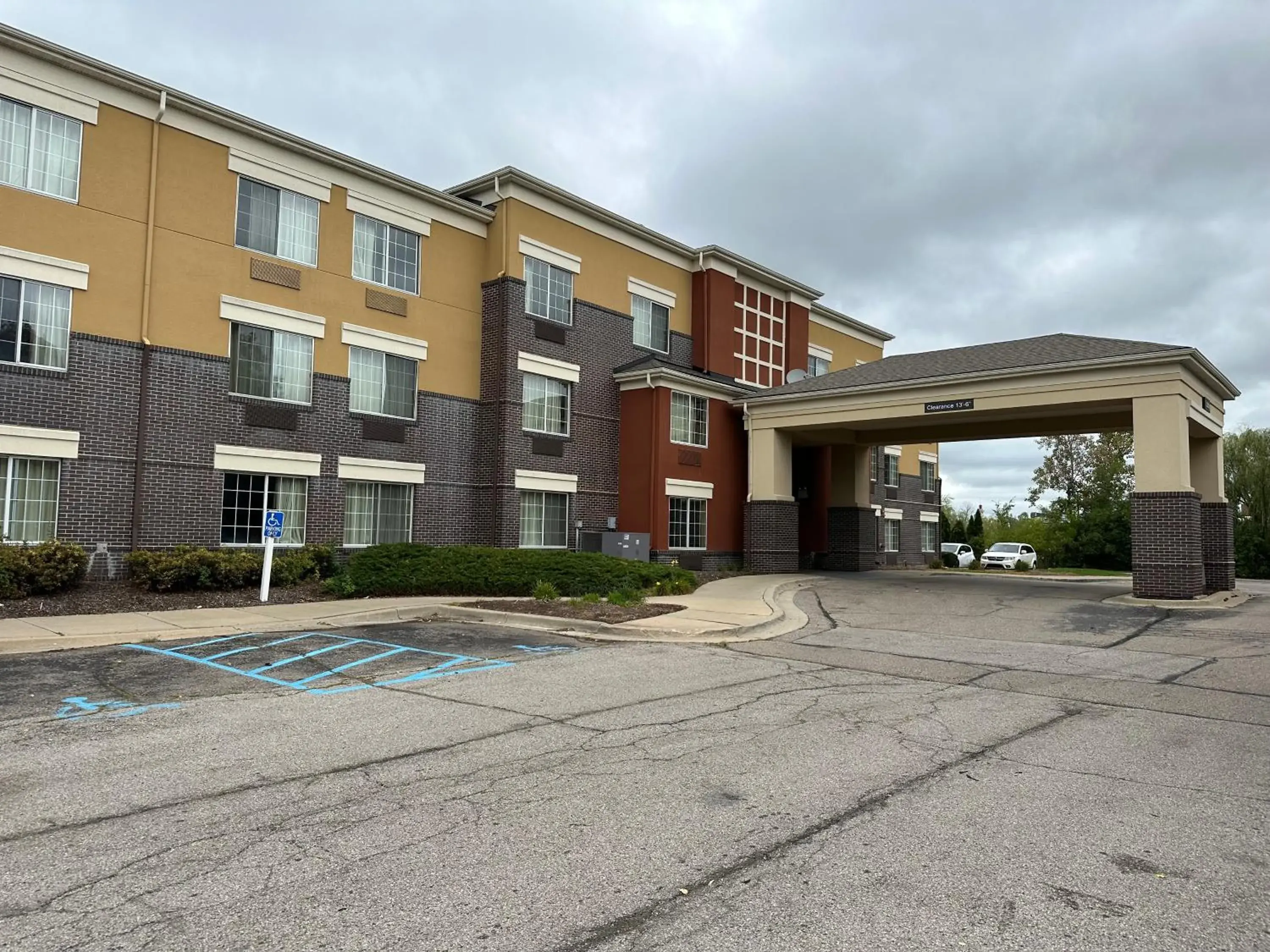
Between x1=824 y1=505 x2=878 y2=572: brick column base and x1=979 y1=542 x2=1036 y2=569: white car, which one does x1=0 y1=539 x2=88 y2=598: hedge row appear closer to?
x1=824 y1=505 x2=878 y2=572: brick column base

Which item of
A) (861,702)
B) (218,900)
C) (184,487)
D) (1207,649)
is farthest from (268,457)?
(1207,649)

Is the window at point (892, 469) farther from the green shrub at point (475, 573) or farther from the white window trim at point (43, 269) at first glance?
the white window trim at point (43, 269)

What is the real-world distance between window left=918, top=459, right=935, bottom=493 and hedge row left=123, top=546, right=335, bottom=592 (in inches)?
1224

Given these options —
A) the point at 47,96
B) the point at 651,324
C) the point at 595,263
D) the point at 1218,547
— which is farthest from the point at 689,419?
the point at 47,96

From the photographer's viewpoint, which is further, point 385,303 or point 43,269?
point 385,303

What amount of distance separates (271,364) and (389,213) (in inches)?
203

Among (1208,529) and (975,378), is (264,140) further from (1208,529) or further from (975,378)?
(1208,529)

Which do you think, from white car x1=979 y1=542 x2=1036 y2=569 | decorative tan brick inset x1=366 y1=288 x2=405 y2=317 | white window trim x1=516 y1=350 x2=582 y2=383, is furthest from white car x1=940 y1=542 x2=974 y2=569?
decorative tan brick inset x1=366 y1=288 x2=405 y2=317

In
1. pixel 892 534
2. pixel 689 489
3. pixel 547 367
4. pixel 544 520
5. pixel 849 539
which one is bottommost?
pixel 849 539

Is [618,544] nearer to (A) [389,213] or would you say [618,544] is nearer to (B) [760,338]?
(A) [389,213]

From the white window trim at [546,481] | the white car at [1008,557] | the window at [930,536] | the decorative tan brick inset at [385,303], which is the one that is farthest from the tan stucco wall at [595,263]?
the white car at [1008,557]

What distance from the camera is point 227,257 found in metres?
18.8

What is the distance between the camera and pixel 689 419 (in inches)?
1056

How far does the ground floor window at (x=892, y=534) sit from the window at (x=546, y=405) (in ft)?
62.2
